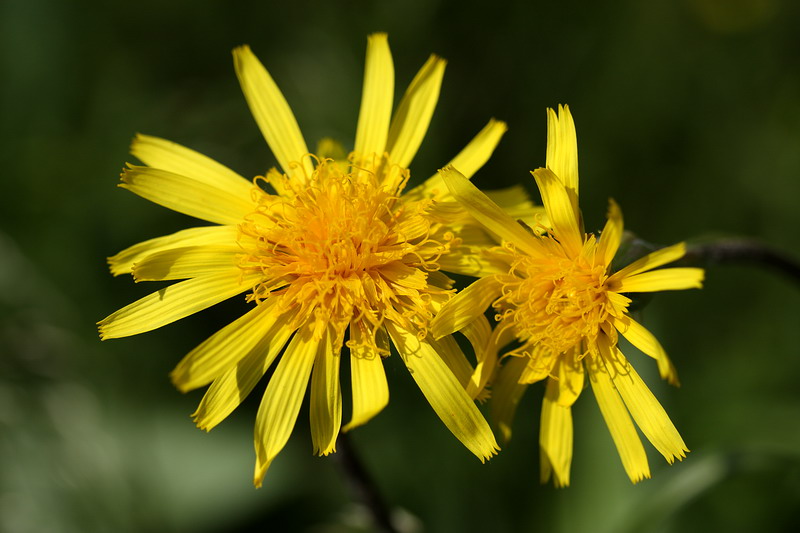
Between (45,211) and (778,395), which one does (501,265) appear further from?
(45,211)

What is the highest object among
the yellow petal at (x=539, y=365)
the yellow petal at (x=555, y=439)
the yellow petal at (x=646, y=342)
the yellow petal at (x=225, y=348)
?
the yellow petal at (x=225, y=348)

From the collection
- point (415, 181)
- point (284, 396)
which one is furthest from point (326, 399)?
point (415, 181)

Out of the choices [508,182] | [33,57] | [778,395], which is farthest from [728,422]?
[33,57]

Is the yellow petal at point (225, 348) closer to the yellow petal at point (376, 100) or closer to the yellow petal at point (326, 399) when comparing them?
the yellow petal at point (326, 399)

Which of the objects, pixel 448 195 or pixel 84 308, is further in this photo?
pixel 84 308

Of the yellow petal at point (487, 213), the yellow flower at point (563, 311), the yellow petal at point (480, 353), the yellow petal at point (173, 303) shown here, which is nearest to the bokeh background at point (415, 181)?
the yellow flower at point (563, 311)

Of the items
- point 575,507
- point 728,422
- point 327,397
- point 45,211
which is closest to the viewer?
point 327,397
